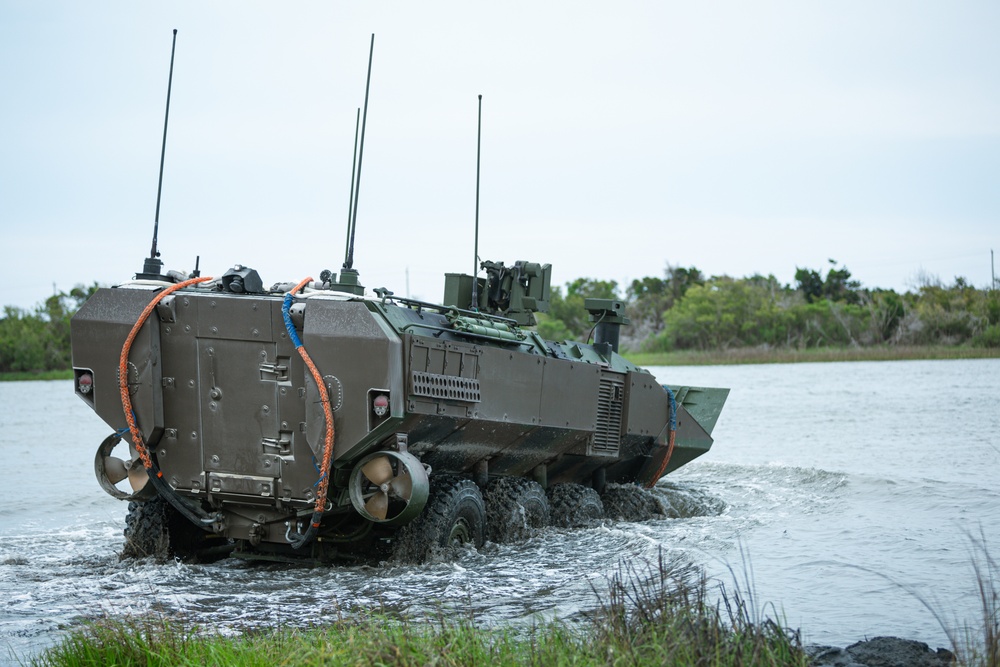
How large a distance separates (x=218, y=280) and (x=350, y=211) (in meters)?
1.13

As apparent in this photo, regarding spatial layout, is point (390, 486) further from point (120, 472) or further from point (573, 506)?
point (573, 506)

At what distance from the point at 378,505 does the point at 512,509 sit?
214 cm

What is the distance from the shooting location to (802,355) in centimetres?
5400

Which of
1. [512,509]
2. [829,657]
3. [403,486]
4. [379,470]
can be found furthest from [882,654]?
[512,509]

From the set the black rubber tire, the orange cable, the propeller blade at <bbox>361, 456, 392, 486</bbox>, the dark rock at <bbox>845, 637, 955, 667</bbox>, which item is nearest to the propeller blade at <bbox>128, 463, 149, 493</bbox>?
the orange cable

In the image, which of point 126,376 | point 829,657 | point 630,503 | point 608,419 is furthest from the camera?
point 630,503

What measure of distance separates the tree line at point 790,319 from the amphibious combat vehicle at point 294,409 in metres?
42.5

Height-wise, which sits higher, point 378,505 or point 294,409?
point 294,409

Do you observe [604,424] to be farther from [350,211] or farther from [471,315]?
[350,211]

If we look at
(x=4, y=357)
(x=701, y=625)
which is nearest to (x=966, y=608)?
(x=701, y=625)

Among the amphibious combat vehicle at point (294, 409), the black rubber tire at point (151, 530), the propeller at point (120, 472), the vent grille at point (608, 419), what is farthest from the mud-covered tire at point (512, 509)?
the propeller at point (120, 472)

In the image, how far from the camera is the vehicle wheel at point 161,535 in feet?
31.3

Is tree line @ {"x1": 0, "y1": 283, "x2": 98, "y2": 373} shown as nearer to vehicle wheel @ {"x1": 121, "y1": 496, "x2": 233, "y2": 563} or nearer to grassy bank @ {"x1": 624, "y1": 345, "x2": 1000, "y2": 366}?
grassy bank @ {"x1": 624, "y1": 345, "x2": 1000, "y2": 366}

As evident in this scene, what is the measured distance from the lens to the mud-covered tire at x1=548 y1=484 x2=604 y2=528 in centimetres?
1187
